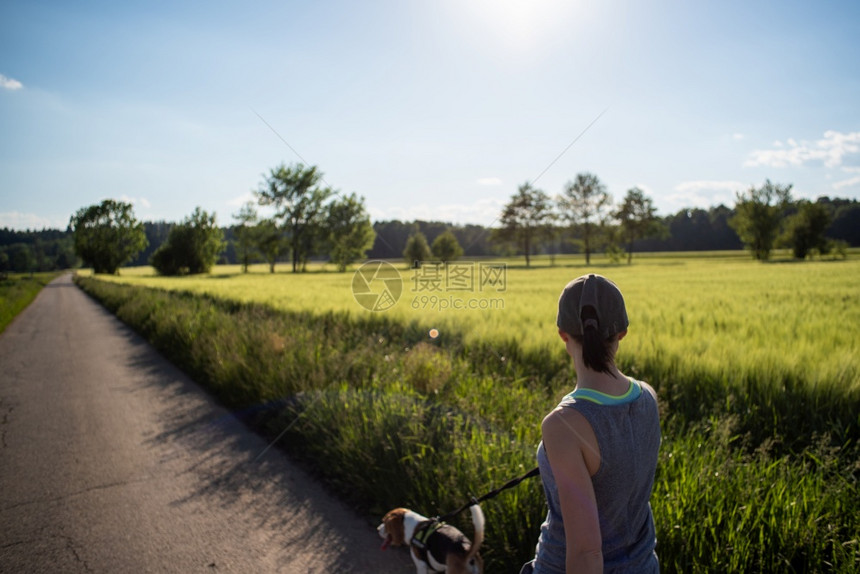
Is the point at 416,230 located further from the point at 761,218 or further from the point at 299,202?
the point at 761,218

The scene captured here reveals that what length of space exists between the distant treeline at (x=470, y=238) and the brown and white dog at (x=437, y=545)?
109 ft

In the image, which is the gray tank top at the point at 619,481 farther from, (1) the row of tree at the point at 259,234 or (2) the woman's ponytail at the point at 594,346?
(1) the row of tree at the point at 259,234

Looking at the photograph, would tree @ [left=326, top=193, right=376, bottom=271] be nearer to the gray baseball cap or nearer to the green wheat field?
the green wheat field

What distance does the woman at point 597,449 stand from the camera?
1.24 m

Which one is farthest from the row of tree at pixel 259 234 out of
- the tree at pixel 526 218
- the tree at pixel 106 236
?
the tree at pixel 526 218

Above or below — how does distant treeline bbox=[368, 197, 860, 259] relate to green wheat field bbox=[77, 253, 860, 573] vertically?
above

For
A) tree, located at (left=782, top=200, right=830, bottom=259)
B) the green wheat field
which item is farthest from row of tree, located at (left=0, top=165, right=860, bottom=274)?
the green wheat field

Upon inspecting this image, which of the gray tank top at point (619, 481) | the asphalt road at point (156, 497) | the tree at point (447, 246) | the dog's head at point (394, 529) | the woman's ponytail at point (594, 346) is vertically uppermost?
the tree at point (447, 246)

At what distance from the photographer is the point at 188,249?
72.9m

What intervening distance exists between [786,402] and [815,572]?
2.50 m

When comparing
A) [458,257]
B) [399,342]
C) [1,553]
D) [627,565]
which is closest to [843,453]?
[627,565]

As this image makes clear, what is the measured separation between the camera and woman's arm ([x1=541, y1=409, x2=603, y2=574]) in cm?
123

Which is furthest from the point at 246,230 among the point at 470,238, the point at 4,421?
the point at 4,421

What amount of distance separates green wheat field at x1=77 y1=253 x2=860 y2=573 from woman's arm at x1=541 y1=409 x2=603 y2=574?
4.69 feet
